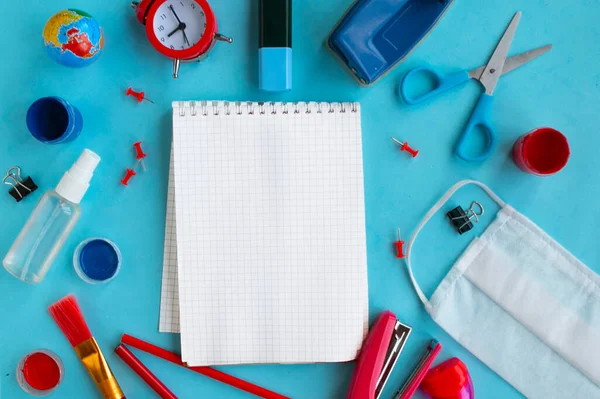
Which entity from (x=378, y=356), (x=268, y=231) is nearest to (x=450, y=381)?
(x=378, y=356)

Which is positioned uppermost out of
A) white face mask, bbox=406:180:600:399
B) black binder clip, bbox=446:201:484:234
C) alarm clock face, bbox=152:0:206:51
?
alarm clock face, bbox=152:0:206:51

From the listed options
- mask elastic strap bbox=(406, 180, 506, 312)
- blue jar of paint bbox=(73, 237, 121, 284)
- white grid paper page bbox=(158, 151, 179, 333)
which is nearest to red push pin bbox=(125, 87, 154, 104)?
white grid paper page bbox=(158, 151, 179, 333)

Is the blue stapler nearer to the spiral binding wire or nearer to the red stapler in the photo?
the spiral binding wire

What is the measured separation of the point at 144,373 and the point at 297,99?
47 centimetres

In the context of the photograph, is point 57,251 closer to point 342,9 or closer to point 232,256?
point 232,256

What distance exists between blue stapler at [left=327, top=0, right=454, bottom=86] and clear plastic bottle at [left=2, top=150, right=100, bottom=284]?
18.7 inches

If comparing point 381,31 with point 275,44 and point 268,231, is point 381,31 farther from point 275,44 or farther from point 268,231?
point 268,231

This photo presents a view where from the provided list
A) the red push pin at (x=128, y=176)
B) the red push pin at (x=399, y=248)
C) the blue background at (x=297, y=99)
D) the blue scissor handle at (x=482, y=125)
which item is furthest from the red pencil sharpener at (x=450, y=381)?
the red push pin at (x=128, y=176)

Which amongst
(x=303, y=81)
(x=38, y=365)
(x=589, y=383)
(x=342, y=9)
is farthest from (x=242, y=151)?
(x=589, y=383)

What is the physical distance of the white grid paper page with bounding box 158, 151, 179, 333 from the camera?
71 centimetres

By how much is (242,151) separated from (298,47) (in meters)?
0.18

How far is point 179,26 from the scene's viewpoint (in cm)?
66

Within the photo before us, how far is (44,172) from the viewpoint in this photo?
72 centimetres

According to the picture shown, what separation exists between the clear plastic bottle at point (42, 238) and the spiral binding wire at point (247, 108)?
0.76 feet
